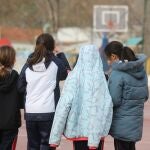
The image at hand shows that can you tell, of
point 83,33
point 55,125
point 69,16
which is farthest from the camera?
point 69,16

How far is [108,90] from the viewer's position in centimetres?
581

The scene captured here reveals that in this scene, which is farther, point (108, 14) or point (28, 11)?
point (28, 11)

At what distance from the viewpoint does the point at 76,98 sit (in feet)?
18.7

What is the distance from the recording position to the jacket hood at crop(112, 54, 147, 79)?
588 centimetres

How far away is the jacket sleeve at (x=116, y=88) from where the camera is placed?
582cm

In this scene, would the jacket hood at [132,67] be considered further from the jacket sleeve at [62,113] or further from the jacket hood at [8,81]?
the jacket hood at [8,81]

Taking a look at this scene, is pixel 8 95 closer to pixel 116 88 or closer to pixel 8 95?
pixel 8 95

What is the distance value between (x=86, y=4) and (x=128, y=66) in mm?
35258

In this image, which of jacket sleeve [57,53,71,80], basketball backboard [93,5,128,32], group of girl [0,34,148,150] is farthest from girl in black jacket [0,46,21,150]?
basketball backboard [93,5,128,32]

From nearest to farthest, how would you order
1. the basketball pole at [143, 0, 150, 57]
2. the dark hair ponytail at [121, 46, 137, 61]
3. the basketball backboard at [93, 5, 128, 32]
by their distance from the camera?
1. the dark hair ponytail at [121, 46, 137, 61]
2. the basketball pole at [143, 0, 150, 57]
3. the basketball backboard at [93, 5, 128, 32]

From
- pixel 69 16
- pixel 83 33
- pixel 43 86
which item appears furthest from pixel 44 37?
pixel 69 16

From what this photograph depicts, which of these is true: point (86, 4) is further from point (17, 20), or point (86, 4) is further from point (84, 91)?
point (84, 91)

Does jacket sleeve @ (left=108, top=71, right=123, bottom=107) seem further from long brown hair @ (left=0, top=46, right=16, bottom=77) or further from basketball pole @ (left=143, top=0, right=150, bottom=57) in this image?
basketball pole @ (left=143, top=0, right=150, bottom=57)

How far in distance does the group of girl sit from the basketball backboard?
863 inches
